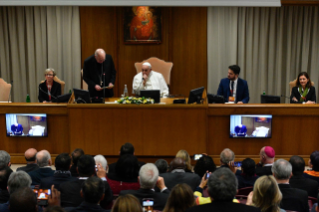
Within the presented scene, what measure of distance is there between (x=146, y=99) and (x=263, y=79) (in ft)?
13.1

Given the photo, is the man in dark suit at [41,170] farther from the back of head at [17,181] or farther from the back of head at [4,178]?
the back of head at [17,181]

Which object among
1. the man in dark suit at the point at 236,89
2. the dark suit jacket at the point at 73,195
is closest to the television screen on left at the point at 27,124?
the dark suit jacket at the point at 73,195

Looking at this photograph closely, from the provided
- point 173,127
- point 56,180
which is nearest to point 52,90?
point 173,127

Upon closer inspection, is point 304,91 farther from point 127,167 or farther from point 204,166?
point 127,167

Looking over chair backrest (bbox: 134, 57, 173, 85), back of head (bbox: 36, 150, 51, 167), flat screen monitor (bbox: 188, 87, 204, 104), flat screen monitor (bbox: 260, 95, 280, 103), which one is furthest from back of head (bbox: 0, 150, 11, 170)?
chair backrest (bbox: 134, 57, 173, 85)

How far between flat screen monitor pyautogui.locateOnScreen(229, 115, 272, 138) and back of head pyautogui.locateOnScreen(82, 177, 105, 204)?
3.11m

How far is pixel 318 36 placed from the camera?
8.72 metres

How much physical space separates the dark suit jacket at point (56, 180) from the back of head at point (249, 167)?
1.53 metres

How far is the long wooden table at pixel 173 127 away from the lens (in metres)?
5.59

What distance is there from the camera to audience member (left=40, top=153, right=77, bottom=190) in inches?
138

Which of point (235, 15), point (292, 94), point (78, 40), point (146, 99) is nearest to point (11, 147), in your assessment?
point (146, 99)

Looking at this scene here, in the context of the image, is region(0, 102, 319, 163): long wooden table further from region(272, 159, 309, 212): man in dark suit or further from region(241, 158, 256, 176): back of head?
region(272, 159, 309, 212): man in dark suit

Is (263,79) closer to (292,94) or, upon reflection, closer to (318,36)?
(318,36)

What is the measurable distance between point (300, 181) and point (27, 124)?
12.5ft
